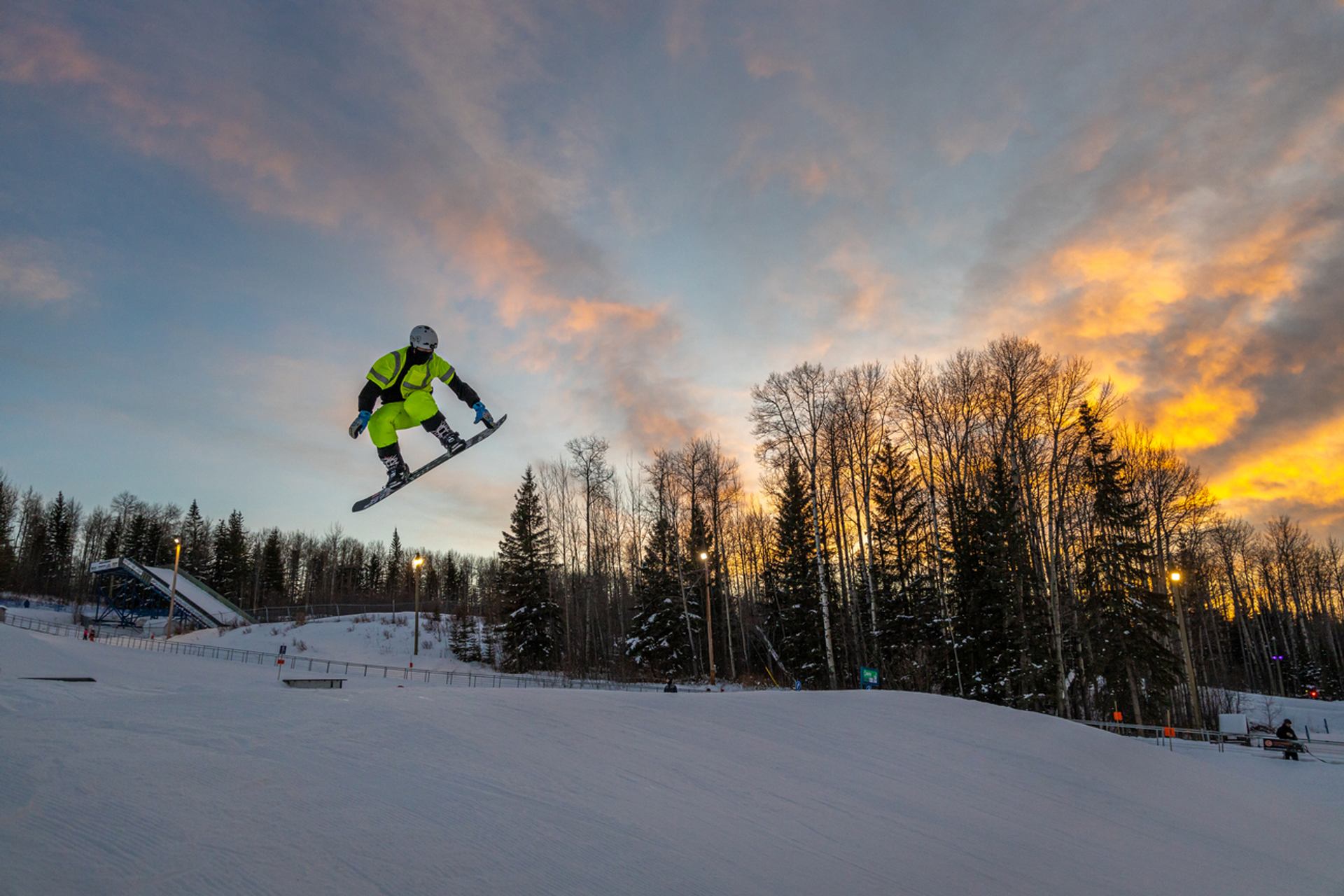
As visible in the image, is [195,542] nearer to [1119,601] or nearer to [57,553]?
[57,553]

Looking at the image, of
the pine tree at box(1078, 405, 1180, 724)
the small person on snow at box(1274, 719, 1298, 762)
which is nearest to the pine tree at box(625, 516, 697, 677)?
the pine tree at box(1078, 405, 1180, 724)

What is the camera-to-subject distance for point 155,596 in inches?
2216

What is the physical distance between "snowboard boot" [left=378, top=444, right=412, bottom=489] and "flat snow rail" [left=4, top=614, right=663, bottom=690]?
22618 mm

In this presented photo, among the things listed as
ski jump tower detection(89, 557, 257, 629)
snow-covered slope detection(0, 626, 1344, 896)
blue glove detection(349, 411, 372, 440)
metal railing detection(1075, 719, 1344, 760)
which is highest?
blue glove detection(349, 411, 372, 440)

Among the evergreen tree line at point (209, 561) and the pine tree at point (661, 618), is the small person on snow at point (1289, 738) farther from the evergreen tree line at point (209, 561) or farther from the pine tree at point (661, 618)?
the evergreen tree line at point (209, 561)

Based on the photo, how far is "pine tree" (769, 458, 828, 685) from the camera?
3666 cm

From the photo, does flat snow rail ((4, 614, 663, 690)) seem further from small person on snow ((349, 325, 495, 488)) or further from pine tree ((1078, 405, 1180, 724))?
small person on snow ((349, 325, 495, 488))

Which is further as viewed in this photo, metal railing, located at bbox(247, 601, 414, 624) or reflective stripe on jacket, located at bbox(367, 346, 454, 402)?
metal railing, located at bbox(247, 601, 414, 624)

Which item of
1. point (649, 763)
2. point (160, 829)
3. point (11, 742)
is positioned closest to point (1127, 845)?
point (649, 763)

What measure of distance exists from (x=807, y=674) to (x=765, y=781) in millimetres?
30134

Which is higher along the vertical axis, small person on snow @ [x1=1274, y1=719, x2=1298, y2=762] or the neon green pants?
the neon green pants

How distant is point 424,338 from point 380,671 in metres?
33.3

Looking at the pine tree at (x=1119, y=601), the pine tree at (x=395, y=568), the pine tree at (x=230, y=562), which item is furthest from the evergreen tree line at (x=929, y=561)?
the pine tree at (x=395, y=568)

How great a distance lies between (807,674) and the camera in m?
36.6
